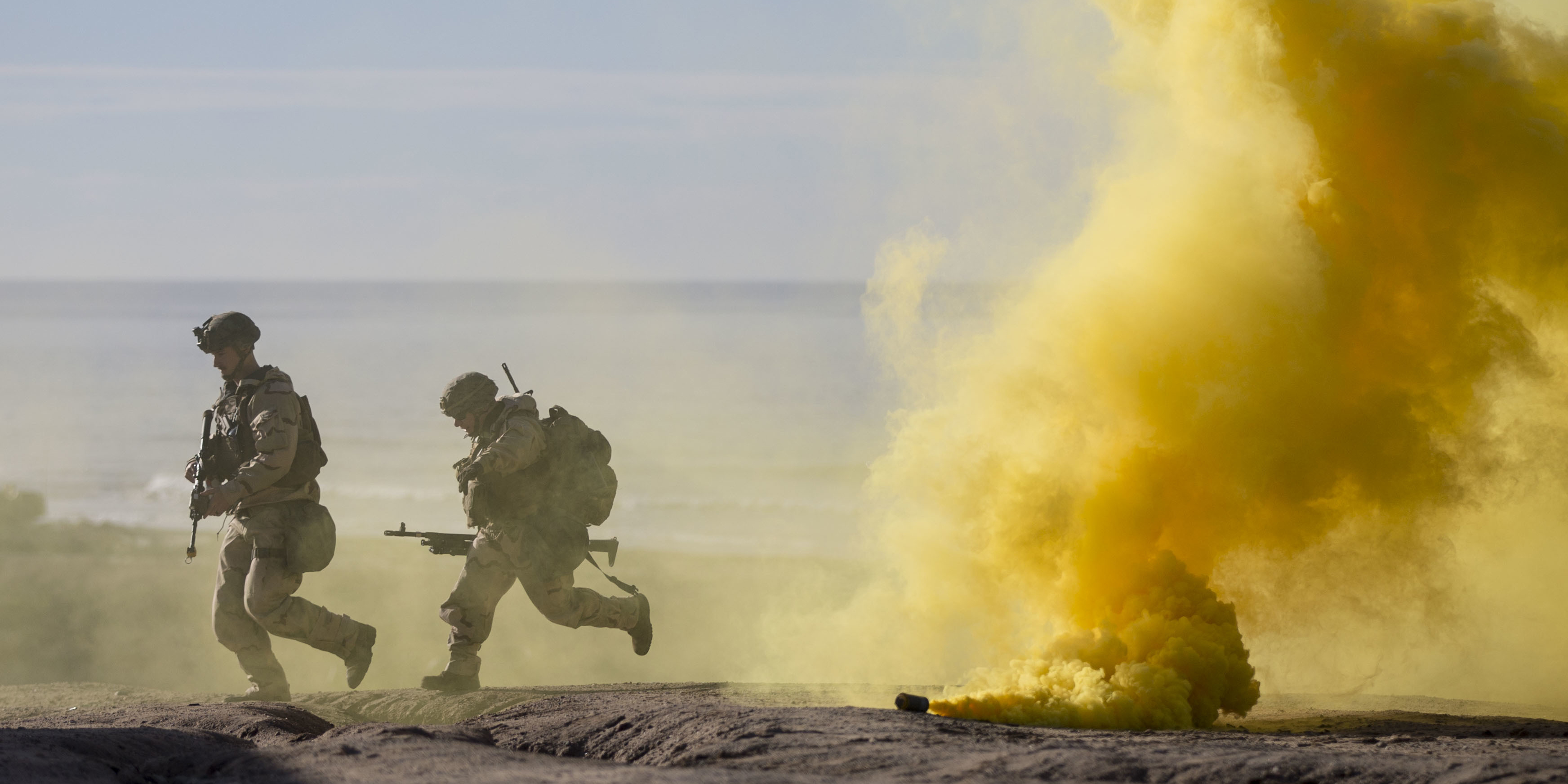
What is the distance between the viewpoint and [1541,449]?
315 inches

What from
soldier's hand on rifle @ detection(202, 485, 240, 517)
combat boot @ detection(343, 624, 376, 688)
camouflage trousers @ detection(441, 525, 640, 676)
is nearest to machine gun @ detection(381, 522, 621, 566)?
camouflage trousers @ detection(441, 525, 640, 676)

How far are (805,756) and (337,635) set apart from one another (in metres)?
4.24

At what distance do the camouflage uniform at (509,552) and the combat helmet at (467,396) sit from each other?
9 cm

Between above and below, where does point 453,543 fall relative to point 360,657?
above

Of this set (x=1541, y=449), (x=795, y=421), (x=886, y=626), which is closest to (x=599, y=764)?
(x=886, y=626)

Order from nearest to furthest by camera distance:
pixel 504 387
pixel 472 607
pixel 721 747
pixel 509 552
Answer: pixel 721 747 → pixel 509 552 → pixel 472 607 → pixel 504 387

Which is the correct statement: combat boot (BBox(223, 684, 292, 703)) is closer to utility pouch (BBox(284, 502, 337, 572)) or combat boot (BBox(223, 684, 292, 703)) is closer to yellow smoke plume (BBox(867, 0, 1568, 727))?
utility pouch (BBox(284, 502, 337, 572))

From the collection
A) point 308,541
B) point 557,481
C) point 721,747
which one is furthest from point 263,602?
point 721,747

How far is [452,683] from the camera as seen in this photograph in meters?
8.12

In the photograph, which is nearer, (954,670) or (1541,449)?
(1541,449)

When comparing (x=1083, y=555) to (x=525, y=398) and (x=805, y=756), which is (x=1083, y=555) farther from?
(x=525, y=398)

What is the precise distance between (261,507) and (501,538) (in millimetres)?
1510

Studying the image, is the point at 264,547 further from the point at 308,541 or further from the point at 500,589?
the point at 500,589

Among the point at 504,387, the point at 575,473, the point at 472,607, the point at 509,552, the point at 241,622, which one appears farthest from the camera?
the point at 504,387
